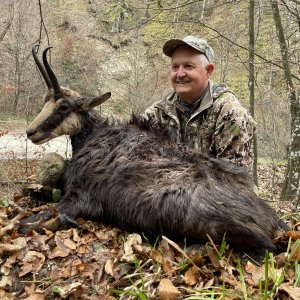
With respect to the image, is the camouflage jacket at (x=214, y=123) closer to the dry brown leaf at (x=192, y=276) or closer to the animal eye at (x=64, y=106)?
the animal eye at (x=64, y=106)

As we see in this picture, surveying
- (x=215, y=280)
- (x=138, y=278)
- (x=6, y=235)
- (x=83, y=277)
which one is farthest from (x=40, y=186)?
(x=215, y=280)

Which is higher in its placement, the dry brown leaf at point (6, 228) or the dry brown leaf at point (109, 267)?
the dry brown leaf at point (6, 228)

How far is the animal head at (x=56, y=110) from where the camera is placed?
15.3 ft

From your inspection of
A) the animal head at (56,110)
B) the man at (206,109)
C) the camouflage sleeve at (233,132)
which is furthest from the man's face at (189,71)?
the animal head at (56,110)

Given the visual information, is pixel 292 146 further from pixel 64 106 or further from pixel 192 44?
pixel 64 106

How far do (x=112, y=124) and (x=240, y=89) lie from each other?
2276 cm

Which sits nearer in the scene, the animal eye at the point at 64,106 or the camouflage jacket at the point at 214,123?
the camouflage jacket at the point at 214,123

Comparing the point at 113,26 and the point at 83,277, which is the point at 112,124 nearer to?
the point at 83,277

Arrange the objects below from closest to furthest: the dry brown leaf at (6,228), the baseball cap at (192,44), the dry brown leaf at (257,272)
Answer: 1. the dry brown leaf at (257,272)
2. the dry brown leaf at (6,228)
3. the baseball cap at (192,44)

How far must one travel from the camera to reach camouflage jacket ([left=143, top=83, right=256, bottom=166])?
4656 millimetres

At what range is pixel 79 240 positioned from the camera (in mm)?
3473

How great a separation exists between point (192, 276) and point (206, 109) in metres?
2.53

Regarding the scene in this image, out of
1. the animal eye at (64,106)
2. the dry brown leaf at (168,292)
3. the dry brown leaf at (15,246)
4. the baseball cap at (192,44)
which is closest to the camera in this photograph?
the dry brown leaf at (168,292)

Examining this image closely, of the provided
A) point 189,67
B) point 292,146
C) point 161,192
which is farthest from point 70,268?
point 292,146
